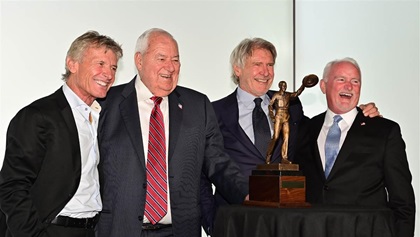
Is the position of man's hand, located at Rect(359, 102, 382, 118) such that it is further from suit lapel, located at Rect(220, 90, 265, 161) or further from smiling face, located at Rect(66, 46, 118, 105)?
smiling face, located at Rect(66, 46, 118, 105)

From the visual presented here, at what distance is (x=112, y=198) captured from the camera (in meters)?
3.18

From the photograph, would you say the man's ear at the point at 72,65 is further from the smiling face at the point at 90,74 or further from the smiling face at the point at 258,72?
the smiling face at the point at 258,72

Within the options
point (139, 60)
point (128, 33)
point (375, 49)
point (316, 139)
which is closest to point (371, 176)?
point (316, 139)

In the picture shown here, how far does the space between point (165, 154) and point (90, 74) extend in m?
0.56

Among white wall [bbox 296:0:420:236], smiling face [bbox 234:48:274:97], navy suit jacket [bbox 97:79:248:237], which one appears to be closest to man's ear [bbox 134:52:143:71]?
navy suit jacket [bbox 97:79:248:237]

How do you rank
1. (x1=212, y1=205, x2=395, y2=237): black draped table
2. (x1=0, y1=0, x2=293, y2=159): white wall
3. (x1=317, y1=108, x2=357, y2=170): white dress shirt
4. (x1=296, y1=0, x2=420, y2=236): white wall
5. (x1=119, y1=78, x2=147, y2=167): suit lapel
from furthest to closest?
(x1=296, y1=0, x2=420, y2=236): white wall, (x1=0, y1=0, x2=293, y2=159): white wall, (x1=317, y1=108, x2=357, y2=170): white dress shirt, (x1=119, y1=78, x2=147, y2=167): suit lapel, (x1=212, y1=205, x2=395, y2=237): black draped table

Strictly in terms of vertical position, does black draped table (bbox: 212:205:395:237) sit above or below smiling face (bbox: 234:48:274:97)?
below

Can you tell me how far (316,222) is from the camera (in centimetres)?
260

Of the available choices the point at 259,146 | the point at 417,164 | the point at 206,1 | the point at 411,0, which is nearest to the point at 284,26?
the point at 206,1

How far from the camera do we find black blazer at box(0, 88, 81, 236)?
270 cm

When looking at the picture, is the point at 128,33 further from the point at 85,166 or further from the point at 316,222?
the point at 316,222

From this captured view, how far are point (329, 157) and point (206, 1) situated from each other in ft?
6.63

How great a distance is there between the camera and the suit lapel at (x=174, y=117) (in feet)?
10.8

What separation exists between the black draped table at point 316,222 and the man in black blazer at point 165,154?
543 millimetres
